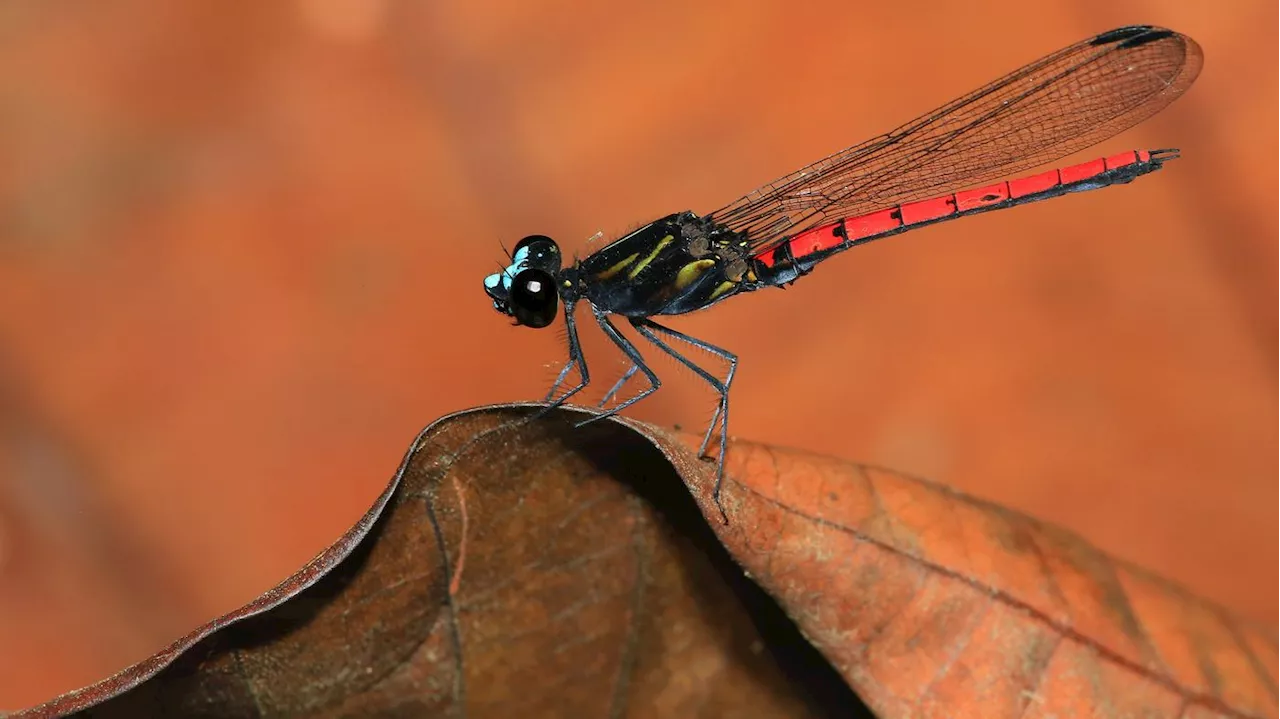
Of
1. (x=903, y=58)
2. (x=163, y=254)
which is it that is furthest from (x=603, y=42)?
(x=163, y=254)

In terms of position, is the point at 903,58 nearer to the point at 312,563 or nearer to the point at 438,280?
the point at 438,280

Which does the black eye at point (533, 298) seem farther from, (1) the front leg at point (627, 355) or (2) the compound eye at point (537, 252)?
(1) the front leg at point (627, 355)

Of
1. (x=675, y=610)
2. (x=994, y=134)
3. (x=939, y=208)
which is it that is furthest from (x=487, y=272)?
(x=675, y=610)

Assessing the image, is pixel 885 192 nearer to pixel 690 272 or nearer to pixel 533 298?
pixel 690 272

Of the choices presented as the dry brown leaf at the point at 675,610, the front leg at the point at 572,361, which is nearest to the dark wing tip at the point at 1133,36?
the front leg at the point at 572,361

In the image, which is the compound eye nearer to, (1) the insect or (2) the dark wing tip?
(1) the insect

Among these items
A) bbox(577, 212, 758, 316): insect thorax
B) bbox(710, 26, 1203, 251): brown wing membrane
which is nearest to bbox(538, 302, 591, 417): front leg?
bbox(577, 212, 758, 316): insect thorax
